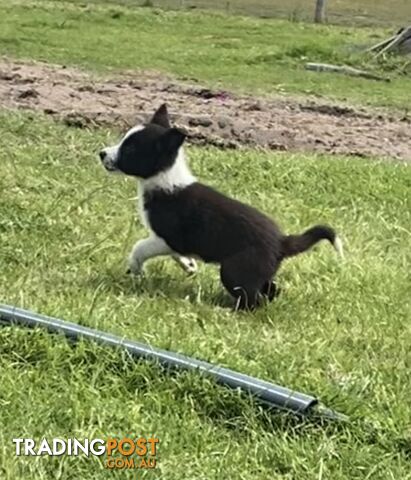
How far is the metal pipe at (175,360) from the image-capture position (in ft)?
13.1

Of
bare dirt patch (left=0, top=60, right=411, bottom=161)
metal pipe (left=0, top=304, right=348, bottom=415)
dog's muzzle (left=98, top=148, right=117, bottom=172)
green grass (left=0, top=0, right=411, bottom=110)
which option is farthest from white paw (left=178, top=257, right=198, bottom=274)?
green grass (left=0, top=0, right=411, bottom=110)

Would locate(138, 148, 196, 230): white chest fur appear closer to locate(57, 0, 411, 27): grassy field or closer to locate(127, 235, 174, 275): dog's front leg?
locate(127, 235, 174, 275): dog's front leg

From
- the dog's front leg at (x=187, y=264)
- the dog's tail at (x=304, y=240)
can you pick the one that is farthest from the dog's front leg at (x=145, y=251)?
the dog's tail at (x=304, y=240)

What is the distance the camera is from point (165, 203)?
18.5ft

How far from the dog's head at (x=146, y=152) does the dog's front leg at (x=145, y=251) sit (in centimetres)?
35

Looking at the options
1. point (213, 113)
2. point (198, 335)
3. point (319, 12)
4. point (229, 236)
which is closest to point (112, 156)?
point (229, 236)

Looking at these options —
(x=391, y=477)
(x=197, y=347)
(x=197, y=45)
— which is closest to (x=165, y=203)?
(x=197, y=347)

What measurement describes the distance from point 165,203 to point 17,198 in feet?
4.58

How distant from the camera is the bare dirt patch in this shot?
31.8 ft

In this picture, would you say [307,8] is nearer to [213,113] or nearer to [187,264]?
[213,113]

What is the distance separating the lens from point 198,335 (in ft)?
15.5

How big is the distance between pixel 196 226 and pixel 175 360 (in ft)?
4.72

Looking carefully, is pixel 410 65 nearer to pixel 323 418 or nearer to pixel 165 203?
pixel 165 203

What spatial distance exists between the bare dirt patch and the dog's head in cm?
348
